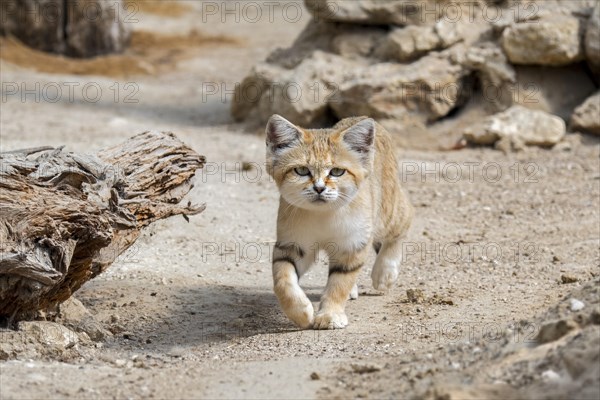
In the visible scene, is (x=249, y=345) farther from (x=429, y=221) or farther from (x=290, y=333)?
(x=429, y=221)

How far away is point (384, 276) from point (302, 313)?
1196 millimetres

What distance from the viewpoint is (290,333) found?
5973 millimetres

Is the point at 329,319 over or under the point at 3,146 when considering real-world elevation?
over

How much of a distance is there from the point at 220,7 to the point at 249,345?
49.7ft

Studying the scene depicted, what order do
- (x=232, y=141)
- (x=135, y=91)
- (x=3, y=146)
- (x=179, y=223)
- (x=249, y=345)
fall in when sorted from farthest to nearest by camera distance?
1. (x=135, y=91)
2. (x=232, y=141)
3. (x=3, y=146)
4. (x=179, y=223)
5. (x=249, y=345)

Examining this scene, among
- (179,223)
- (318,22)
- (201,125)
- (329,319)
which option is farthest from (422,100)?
(329,319)

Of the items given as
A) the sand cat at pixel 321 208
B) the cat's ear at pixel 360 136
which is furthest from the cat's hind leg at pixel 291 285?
the cat's ear at pixel 360 136

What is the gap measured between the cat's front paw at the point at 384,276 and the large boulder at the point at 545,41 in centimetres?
523

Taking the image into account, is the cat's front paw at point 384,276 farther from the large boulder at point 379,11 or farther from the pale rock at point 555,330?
the large boulder at point 379,11

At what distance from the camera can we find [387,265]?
22.9ft

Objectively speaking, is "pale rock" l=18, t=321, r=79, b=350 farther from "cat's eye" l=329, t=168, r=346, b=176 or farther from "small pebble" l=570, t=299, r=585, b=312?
"small pebble" l=570, t=299, r=585, b=312

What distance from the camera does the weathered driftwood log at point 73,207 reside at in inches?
204

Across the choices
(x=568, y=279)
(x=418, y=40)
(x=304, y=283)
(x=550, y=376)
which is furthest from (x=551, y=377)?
Answer: (x=418, y=40)

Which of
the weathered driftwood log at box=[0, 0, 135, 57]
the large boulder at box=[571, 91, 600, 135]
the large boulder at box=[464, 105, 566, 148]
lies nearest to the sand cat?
the large boulder at box=[464, 105, 566, 148]
